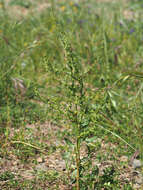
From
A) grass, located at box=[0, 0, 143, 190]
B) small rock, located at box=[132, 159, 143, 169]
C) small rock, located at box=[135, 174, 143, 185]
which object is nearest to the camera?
grass, located at box=[0, 0, 143, 190]

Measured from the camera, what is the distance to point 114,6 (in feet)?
19.6

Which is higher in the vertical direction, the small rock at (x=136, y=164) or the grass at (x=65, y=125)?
the grass at (x=65, y=125)

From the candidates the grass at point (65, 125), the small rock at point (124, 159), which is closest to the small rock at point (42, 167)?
the grass at point (65, 125)

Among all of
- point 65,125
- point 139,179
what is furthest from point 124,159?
point 65,125

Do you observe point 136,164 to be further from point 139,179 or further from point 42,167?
point 42,167

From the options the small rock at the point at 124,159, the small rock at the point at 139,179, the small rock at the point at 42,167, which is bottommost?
the small rock at the point at 139,179

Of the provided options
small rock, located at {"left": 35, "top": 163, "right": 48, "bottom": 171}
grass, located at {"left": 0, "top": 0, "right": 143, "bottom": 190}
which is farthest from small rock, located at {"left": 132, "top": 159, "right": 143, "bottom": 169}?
small rock, located at {"left": 35, "top": 163, "right": 48, "bottom": 171}

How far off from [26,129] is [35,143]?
0.58ft

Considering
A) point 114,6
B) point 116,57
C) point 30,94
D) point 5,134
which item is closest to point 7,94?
point 30,94

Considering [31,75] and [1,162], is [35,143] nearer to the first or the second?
[1,162]

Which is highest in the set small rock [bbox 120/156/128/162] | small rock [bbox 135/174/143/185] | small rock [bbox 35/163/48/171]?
small rock [bbox 120/156/128/162]

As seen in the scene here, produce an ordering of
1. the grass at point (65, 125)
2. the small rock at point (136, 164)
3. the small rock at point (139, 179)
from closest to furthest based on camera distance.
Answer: the grass at point (65, 125) < the small rock at point (139, 179) < the small rock at point (136, 164)

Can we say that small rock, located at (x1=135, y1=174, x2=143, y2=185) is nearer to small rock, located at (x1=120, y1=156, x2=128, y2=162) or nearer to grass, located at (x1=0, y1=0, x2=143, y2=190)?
grass, located at (x1=0, y1=0, x2=143, y2=190)

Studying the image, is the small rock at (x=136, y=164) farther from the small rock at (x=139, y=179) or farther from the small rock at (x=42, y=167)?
the small rock at (x=42, y=167)
